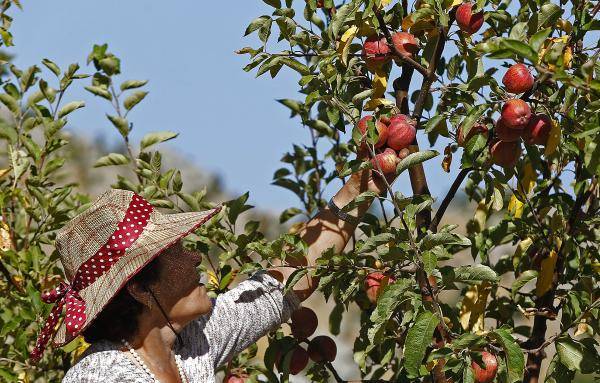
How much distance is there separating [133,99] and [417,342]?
4.31ft

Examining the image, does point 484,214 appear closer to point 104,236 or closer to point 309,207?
point 309,207

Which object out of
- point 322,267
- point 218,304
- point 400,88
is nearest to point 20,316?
point 218,304

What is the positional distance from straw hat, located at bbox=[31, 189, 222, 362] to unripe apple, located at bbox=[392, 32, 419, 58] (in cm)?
59

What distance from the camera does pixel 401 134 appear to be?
2.12 metres

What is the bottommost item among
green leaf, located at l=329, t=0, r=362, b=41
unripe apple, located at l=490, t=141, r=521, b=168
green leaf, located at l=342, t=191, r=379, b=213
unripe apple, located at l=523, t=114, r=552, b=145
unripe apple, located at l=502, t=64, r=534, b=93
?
green leaf, located at l=342, t=191, r=379, b=213

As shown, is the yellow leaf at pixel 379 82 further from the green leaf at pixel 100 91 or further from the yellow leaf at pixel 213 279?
the green leaf at pixel 100 91

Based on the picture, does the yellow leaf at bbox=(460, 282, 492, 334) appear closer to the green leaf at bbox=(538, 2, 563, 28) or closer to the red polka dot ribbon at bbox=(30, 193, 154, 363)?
the green leaf at bbox=(538, 2, 563, 28)

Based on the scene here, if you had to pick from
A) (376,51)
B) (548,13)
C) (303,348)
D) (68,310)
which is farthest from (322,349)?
(548,13)

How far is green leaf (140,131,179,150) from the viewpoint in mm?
2756

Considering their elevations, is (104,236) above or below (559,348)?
above

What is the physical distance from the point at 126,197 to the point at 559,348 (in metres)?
1.02

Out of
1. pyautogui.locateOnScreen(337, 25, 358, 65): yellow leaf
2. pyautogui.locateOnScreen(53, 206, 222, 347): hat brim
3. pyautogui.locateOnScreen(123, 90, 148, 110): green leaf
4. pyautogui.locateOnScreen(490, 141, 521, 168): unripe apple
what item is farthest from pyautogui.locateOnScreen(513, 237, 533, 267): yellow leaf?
pyautogui.locateOnScreen(123, 90, 148, 110): green leaf

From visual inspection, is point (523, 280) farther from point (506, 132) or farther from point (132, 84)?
point (132, 84)

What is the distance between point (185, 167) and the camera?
31.0m
